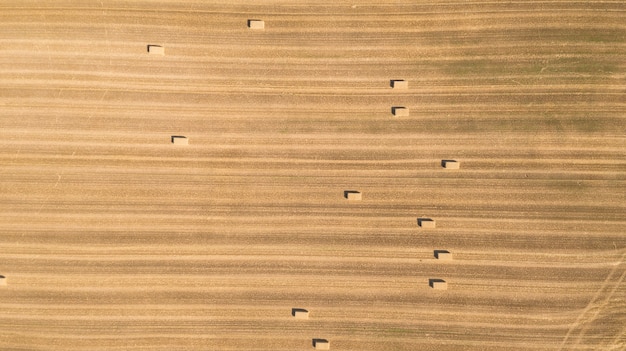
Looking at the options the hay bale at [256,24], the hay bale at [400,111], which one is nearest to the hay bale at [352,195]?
the hay bale at [400,111]

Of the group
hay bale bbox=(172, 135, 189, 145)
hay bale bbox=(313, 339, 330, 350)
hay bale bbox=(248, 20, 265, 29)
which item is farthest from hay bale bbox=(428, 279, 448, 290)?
hay bale bbox=(248, 20, 265, 29)

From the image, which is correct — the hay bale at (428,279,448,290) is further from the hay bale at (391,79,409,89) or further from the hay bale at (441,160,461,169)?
the hay bale at (391,79,409,89)

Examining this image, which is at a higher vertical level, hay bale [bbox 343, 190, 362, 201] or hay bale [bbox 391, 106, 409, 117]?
hay bale [bbox 391, 106, 409, 117]

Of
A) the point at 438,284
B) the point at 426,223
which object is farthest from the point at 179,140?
the point at 438,284

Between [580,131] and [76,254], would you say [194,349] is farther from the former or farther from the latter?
[580,131]

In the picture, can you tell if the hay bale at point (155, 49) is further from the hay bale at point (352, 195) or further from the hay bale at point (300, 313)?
the hay bale at point (300, 313)

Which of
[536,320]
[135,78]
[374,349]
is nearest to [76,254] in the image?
[135,78]
